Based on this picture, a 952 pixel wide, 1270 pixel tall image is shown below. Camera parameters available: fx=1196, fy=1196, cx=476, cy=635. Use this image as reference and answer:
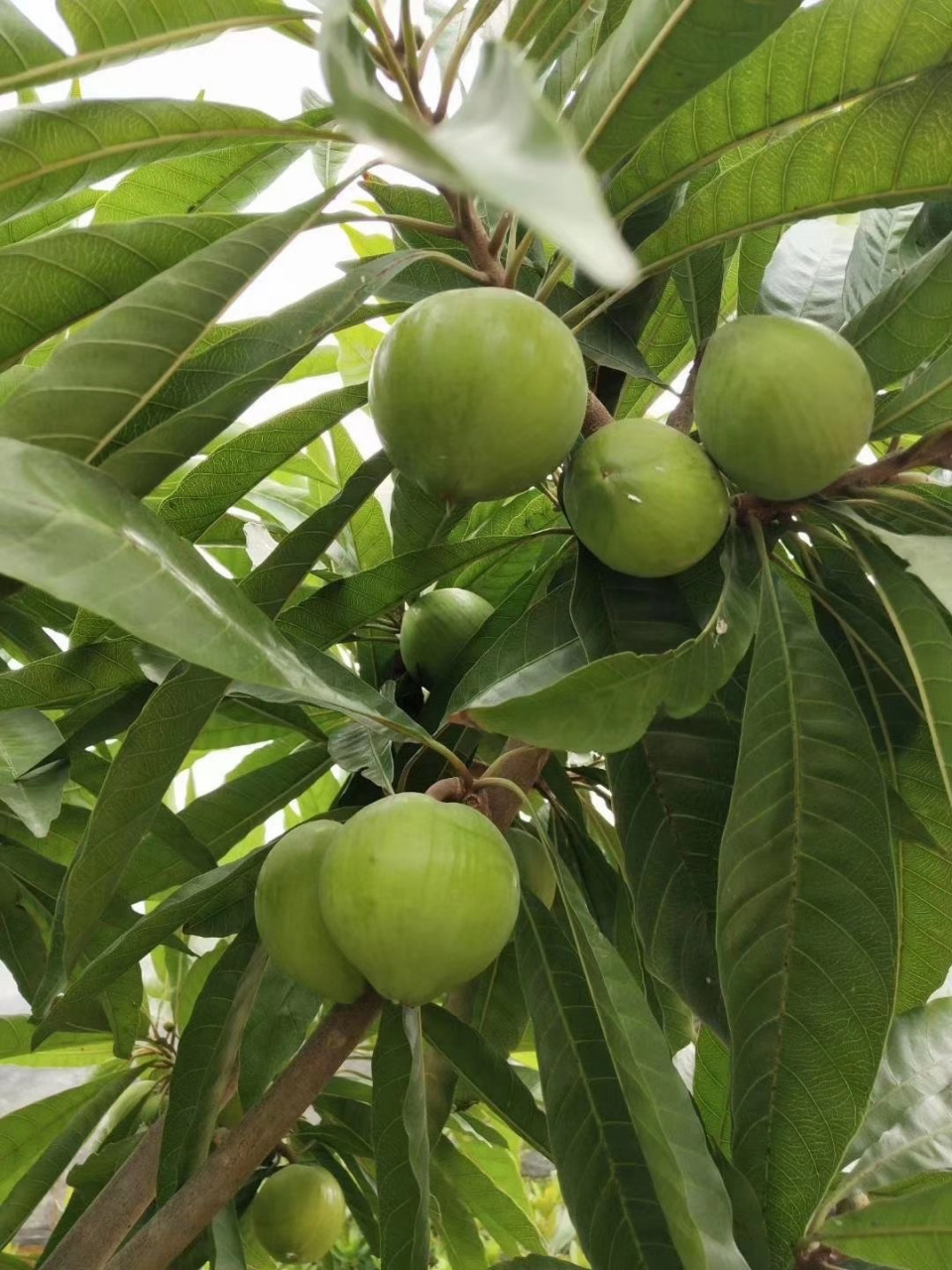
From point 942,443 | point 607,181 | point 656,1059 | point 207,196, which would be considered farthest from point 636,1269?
point 207,196

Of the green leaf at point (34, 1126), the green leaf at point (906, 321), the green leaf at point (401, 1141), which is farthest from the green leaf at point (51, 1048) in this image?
the green leaf at point (906, 321)

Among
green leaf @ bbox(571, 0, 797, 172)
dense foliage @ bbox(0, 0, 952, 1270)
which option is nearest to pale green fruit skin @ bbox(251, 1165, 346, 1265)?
dense foliage @ bbox(0, 0, 952, 1270)

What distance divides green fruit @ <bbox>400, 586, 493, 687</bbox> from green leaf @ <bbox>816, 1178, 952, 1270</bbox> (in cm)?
41

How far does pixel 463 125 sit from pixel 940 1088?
72 cm

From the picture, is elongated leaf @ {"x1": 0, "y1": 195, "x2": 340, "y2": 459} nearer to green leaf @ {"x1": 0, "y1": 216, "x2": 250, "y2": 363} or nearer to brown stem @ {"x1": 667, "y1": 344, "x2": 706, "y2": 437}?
green leaf @ {"x1": 0, "y1": 216, "x2": 250, "y2": 363}

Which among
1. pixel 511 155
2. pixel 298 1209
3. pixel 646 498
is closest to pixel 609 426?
pixel 646 498

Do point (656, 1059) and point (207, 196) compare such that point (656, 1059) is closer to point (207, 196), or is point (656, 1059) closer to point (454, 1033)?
point (454, 1033)

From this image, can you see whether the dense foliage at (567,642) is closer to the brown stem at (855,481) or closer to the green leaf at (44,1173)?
the brown stem at (855,481)

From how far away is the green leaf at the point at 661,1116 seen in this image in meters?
0.50

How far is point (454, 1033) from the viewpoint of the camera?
748mm

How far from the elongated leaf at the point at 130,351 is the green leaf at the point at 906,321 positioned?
34 cm

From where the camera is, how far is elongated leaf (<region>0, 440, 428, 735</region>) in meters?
0.41

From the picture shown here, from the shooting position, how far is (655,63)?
20.9 inches

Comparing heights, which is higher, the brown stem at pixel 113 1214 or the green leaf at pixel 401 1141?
the green leaf at pixel 401 1141
